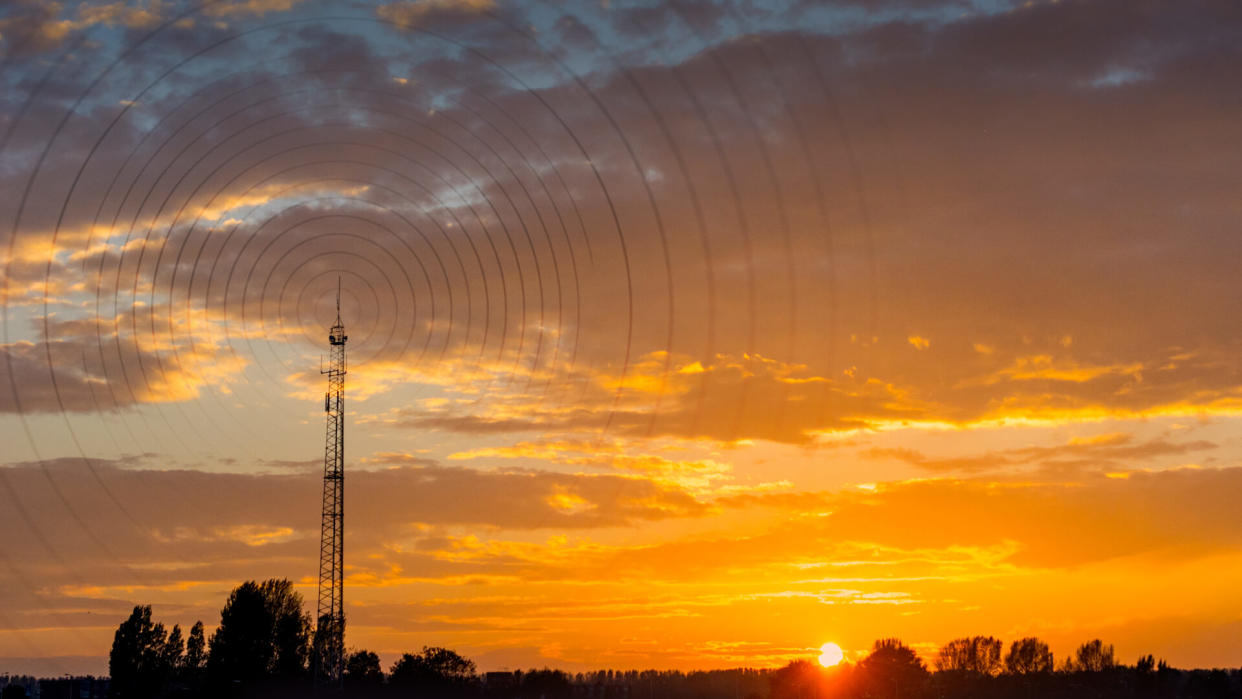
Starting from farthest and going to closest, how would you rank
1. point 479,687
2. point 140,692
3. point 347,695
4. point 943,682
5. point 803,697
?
point 943,682, point 479,687, point 803,697, point 140,692, point 347,695

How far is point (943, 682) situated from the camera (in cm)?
18675

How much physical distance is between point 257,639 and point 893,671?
3149 inches

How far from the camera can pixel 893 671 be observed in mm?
168250

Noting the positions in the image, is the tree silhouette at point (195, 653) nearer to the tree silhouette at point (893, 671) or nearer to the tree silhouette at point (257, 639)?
the tree silhouette at point (257, 639)

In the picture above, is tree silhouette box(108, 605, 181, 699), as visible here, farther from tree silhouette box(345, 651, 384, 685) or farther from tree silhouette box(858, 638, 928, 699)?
tree silhouette box(858, 638, 928, 699)

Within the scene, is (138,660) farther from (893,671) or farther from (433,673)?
(893,671)

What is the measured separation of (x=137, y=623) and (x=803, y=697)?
268 ft

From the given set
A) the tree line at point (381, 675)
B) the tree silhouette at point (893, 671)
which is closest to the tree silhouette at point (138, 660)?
the tree line at point (381, 675)

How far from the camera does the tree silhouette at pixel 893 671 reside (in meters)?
165

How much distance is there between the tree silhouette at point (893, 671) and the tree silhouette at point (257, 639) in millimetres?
72040

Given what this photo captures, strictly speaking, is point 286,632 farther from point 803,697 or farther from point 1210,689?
point 1210,689

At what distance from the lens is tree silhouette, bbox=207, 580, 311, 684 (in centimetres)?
15512

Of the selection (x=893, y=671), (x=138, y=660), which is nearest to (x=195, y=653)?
(x=138, y=660)

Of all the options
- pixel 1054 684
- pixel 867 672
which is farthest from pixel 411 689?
pixel 1054 684
